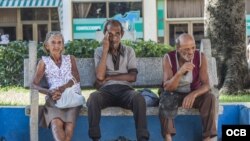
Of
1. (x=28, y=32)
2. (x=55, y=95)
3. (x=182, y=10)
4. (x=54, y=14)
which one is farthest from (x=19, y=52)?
(x=182, y=10)

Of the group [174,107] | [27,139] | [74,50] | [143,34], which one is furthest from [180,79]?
[143,34]

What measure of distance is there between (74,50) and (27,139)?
19.8 feet

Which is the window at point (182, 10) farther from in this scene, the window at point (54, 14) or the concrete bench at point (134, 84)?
the concrete bench at point (134, 84)

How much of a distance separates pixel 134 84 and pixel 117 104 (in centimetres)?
73

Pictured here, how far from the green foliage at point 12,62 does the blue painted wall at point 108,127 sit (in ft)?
23.1

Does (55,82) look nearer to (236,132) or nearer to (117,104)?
(117,104)

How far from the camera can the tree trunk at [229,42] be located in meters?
10.8

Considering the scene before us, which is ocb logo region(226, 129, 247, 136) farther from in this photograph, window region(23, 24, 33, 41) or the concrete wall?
window region(23, 24, 33, 41)

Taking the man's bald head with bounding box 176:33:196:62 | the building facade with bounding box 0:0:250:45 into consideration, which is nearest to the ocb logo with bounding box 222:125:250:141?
the man's bald head with bounding box 176:33:196:62

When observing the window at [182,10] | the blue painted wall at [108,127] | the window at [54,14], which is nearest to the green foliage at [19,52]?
the blue painted wall at [108,127]

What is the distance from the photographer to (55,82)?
595 centimetres

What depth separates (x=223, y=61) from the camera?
1082cm

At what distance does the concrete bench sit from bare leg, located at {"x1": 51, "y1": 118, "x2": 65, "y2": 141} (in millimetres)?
259

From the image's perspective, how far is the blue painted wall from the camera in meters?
6.34
